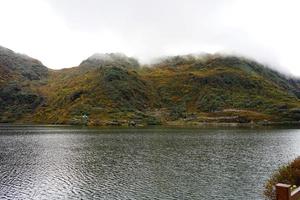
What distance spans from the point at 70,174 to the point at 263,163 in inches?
1886

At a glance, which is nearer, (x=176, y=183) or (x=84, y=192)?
(x=84, y=192)

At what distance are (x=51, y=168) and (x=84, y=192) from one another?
94.6 feet

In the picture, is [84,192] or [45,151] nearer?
[84,192]

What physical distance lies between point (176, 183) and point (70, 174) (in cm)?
2659

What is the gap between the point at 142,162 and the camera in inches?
3782

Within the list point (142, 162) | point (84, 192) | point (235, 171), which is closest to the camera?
point (84, 192)

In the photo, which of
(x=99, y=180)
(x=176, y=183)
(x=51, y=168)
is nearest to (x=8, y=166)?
(x=51, y=168)

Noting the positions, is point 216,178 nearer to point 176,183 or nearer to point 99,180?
point 176,183

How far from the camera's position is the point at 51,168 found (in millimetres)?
89688

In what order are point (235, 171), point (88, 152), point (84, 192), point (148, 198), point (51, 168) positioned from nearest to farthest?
point (148, 198), point (84, 192), point (235, 171), point (51, 168), point (88, 152)

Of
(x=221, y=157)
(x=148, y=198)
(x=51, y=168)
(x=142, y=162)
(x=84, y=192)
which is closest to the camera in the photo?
(x=148, y=198)

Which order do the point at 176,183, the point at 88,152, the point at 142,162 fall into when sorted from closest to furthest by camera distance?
the point at 176,183 → the point at 142,162 → the point at 88,152

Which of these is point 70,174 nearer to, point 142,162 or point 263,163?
point 142,162

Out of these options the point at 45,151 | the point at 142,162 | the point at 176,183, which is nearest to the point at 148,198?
the point at 176,183
